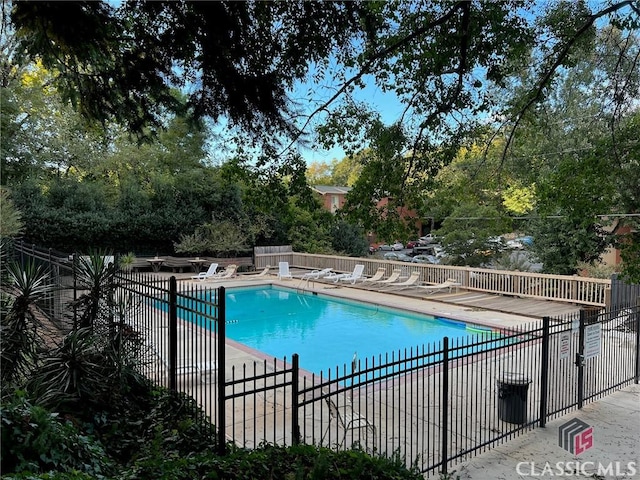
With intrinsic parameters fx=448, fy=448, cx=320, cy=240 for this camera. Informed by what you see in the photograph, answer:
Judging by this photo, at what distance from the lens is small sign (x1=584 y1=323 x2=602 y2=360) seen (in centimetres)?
624

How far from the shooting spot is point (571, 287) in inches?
514

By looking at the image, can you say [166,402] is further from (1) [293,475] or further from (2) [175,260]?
(2) [175,260]

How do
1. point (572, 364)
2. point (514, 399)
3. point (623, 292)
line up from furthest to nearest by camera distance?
point (623, 292) < point (572, 364) < point (514, 399)

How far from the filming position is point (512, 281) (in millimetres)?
14641

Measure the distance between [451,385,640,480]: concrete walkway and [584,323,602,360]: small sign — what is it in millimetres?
805

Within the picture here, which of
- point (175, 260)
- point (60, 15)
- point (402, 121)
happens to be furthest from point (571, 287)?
point (175, 260)

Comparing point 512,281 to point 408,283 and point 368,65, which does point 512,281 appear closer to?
point 408,283

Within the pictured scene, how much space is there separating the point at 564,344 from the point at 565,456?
5.63 feet

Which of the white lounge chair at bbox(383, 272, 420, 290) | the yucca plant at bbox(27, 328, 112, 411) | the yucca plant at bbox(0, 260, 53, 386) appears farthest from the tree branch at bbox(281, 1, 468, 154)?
the white lounge chair at bbox(383, 272, 420, 290)

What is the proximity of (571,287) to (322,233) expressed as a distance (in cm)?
1514

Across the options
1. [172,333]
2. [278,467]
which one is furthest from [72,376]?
[278,467]

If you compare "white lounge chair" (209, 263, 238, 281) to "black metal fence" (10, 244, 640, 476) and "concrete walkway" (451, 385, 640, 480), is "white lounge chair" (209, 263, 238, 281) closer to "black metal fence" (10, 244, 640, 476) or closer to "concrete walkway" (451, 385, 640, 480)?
"black metal fence" (10, 244, 640, 476)

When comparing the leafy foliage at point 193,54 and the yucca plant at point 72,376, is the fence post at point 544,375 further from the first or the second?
the yucca plant at point 72,376

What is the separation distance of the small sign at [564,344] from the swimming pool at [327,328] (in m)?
3.15
